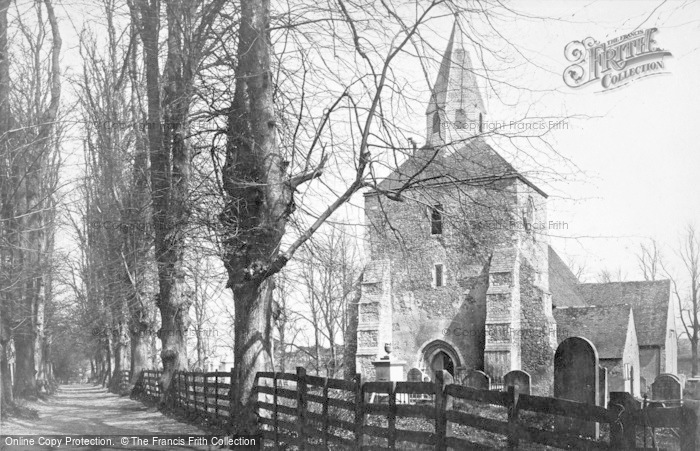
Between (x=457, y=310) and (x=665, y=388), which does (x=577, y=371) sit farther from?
(x=457, y=310)

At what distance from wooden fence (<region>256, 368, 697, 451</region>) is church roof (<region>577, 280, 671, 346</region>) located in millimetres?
33916

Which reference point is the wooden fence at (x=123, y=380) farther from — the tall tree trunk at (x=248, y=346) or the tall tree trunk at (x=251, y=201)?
the tall tree trunk at (x=251, y=201)

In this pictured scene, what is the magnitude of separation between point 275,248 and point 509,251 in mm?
26533

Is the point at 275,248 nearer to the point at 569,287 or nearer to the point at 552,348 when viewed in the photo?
the point at 552,348

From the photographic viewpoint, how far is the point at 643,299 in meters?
45.6

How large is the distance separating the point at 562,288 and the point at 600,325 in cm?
598

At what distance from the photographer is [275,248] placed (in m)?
10.0

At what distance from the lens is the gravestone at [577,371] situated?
11.6 m

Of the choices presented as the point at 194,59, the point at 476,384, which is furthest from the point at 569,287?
the point at 194,59

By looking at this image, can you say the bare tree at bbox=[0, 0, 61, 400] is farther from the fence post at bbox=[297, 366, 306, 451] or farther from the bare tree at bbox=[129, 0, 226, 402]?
the fence post at bbox=[297, 366, 306, 451]

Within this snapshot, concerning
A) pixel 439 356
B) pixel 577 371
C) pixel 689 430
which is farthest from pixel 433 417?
pixel 439 356

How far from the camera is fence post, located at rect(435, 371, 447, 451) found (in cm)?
710

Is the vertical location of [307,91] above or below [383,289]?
above

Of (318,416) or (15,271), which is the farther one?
(15,271)
